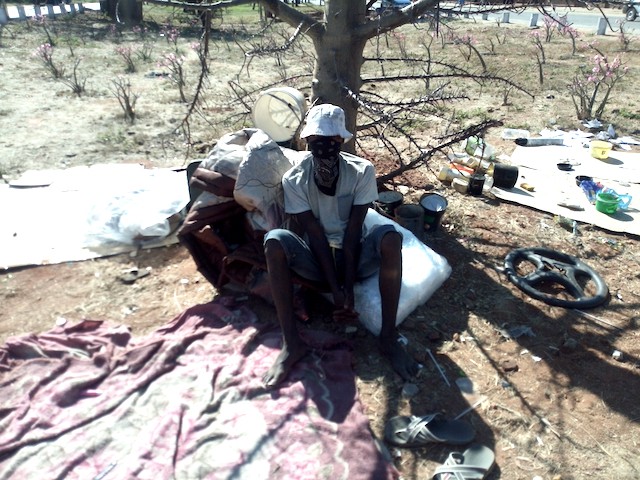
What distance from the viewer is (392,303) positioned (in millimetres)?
2748

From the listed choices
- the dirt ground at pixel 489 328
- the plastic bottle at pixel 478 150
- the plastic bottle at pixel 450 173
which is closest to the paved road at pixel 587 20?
the plastic bottle at pixel 478 150

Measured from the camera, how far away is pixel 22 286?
351cm

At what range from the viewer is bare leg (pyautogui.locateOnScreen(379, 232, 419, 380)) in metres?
2.66

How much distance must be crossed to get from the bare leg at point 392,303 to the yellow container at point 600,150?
4.16 m

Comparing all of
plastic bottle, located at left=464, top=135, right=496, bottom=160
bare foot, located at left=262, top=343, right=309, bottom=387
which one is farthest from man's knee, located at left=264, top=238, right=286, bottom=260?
plastic bottle, located at left=464, top=135, right=496, bottom=160

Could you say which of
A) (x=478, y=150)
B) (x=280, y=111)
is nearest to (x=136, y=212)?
(x=280, y=111)

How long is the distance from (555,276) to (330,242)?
5.26 feet

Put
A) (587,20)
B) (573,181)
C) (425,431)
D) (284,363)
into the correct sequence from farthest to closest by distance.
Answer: (587,20) → (573,181) → (284,363) → (425,431)

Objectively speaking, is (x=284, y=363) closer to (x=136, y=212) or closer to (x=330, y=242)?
(x=330, y=242)

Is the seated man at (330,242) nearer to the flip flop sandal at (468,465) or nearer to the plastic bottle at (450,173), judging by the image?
the flip flop sandal at (468,465)

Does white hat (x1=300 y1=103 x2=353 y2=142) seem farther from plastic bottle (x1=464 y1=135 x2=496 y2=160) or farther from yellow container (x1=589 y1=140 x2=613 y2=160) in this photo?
yellow container (x1=589 y1=140 x2=613 y2=160)

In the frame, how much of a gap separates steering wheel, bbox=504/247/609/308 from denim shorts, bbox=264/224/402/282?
1108mm

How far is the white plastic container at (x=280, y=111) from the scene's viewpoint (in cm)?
379

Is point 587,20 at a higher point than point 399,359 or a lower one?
higher
